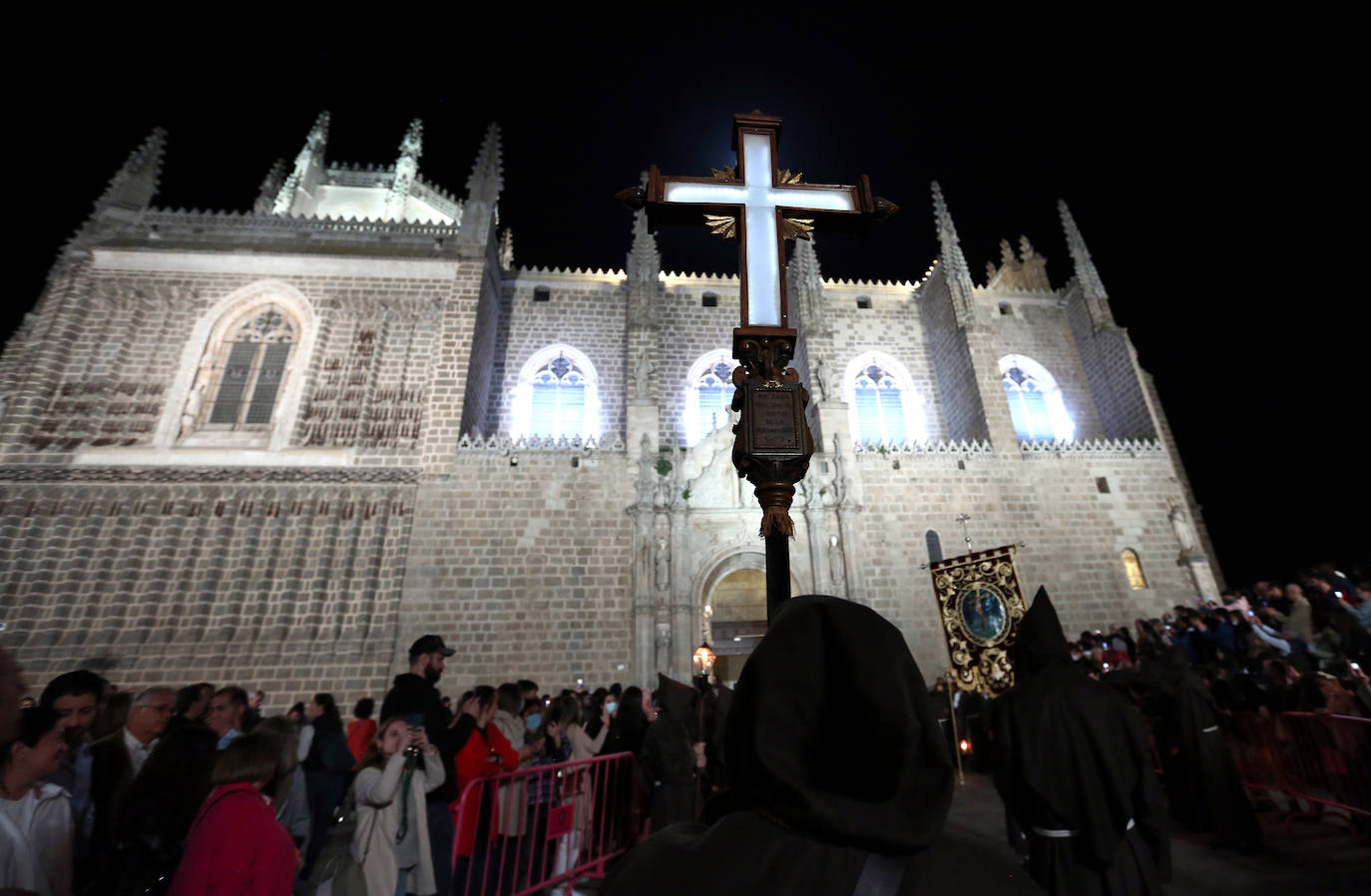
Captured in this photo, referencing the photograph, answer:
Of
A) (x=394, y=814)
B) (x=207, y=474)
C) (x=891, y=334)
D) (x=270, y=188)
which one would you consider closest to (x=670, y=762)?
(x=394, y=814)

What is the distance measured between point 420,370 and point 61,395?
765 cm

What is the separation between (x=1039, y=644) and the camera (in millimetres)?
3465

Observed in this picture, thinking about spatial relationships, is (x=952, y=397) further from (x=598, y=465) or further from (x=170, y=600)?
(x=170, y=600)

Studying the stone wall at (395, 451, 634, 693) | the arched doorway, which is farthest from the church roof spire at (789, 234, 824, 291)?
the arched doorway

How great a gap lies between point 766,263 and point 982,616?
7084 millimetres

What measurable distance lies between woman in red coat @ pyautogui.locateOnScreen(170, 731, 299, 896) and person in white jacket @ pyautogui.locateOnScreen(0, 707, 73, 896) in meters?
0.82

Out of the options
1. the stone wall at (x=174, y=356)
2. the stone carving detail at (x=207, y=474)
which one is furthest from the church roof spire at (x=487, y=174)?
the stone carving detail at (x=207, y=474)

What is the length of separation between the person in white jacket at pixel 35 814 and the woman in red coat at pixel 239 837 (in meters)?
0.82

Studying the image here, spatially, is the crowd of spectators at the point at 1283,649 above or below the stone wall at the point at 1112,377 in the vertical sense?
below

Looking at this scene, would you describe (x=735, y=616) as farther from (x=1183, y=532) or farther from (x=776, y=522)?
(x=776, y=522)

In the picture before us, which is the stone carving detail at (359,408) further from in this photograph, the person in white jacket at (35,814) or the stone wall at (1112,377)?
the stone wall at (1112,377)

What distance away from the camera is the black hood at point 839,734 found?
1.01 meters

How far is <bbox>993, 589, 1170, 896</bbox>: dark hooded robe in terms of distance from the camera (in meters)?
2.94

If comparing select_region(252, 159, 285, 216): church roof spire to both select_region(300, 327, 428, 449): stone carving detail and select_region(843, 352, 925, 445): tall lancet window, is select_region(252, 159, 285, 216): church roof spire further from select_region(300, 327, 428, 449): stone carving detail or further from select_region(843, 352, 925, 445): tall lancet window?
select_region(843, 352, 925, 445): tall lancet window
